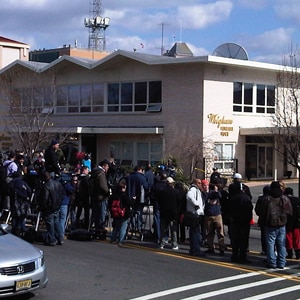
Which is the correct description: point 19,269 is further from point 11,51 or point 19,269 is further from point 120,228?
point 11,51

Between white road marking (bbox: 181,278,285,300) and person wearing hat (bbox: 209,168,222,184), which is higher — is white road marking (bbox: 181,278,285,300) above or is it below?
below

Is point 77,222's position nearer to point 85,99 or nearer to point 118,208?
point 118,208

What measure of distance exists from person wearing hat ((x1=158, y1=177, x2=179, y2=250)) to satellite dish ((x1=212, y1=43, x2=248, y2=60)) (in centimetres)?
2470

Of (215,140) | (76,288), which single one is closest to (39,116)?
(215,140)

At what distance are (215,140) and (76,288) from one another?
79.8 feet

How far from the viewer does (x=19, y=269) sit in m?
8.42

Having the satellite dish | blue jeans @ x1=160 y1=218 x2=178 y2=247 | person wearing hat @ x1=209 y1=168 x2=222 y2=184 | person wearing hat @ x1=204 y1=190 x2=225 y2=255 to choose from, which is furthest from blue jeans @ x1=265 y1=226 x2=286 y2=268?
the satellite dish

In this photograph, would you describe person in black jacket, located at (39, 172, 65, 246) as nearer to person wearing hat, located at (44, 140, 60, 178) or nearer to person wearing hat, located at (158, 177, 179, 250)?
person wearing hat, located at (44, 140, 60, 178)

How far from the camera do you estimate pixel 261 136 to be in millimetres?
35562

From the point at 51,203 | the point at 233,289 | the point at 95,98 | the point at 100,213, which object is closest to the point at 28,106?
the point at 95,98

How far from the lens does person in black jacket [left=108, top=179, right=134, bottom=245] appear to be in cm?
1406

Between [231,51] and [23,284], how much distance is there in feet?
101

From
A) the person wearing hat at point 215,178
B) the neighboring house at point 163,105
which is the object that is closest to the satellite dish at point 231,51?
the neighboring house at point 163,105

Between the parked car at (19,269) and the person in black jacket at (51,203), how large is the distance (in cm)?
441
